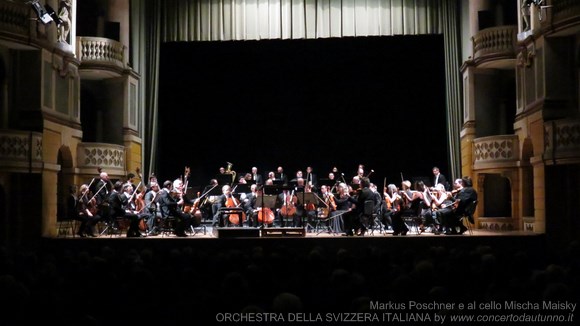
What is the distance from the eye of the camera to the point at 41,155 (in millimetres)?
15391

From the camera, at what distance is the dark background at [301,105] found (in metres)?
22.8

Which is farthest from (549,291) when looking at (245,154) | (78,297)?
(245,154)

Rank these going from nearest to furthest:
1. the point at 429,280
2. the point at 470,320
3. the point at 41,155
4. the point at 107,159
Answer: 1. the point at 470,320
2. the point at 429,280
3. the point at 41,155
4. the point at 107,159

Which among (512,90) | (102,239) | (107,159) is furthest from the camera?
(512,90)

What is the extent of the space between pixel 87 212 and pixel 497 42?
11.9 m

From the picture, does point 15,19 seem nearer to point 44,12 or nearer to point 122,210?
point 44,12

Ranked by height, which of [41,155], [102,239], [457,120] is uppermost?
[457,120]

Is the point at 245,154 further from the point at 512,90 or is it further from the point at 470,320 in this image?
the point at 470,320

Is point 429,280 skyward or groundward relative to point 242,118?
groundward

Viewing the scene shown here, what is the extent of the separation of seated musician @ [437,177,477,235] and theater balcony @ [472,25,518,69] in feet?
17.0

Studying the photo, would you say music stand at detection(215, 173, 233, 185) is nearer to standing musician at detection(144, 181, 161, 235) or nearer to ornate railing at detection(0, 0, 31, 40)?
standing musician at detection(144, 181, 161, 235)

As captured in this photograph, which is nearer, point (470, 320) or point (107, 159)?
point (470, 320)

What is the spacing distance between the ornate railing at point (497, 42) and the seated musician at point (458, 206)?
5.24 metres

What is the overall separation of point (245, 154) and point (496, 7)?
9.79m
